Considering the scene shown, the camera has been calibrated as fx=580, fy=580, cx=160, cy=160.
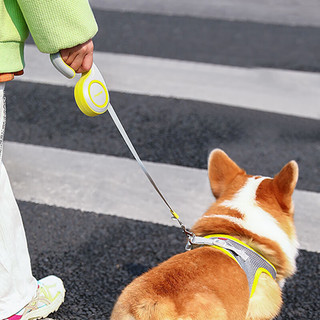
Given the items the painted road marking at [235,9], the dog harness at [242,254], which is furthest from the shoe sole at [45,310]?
Answer: the painted road marking at [235,9]

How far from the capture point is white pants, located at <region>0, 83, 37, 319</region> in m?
2.66

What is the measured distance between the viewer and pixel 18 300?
2799mm

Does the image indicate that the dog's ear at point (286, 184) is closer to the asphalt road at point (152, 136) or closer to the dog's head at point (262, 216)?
the dog's head at point (262, 216)

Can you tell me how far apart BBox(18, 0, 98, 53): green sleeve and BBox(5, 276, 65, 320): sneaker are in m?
1.29

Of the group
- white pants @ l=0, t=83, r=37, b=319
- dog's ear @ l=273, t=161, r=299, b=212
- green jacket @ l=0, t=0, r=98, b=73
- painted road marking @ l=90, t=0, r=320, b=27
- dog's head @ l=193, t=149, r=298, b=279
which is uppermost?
green jacket @ l=0, t=0, r=98, b=73

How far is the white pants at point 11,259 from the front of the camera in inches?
105

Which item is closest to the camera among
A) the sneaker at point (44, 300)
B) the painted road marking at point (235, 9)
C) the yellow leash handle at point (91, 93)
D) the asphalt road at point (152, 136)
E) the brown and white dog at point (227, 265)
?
the brown and white dog at point (227, 265)

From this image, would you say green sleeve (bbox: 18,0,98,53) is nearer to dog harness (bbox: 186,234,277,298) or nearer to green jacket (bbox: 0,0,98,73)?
green jacket (bbox: 0,0,98,73)

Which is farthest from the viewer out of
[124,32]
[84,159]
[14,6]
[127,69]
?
[124,32]

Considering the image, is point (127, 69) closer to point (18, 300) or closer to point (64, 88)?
point (64, 88)

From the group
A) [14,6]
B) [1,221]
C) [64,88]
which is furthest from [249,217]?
[64,88]

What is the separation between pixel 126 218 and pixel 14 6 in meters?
1.83

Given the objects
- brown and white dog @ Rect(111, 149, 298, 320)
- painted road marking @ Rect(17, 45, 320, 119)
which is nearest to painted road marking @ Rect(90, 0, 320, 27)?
painted road marking @ Rect(17, 45, 320, 119)

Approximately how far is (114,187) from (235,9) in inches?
158
